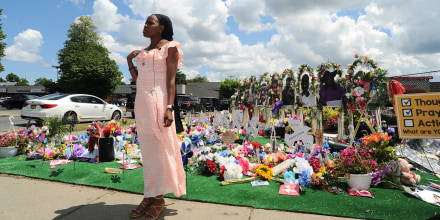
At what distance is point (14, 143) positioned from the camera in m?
4.93

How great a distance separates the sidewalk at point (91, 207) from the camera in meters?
2.39

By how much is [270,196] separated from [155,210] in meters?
1.27

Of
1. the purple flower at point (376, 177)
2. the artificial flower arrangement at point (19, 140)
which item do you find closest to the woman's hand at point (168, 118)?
the purple flower at point (376, 177)

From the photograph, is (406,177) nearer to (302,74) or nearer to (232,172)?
(232,172)

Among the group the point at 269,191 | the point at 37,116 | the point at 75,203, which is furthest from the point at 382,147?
the point at 37,116

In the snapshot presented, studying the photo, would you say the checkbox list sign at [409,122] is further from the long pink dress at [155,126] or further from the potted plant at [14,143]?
the potted plant at [14,143]

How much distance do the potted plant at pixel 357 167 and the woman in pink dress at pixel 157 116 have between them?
2051 mm

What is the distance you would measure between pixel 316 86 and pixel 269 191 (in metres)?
5.25

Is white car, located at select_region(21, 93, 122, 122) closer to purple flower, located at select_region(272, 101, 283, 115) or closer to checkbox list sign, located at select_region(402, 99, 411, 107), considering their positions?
purple flower, located at select_region(272, 101, 283, 115)

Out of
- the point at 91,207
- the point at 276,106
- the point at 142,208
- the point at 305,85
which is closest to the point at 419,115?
the point at 142,208

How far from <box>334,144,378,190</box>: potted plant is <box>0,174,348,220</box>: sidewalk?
0.90 metres

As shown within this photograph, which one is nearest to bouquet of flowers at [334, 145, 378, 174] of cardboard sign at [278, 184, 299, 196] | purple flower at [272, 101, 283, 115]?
cardboard sign at [278, 184, 299, 196]

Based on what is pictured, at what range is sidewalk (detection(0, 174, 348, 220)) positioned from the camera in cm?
239

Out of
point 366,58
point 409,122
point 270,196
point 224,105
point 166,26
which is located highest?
point 224,105
